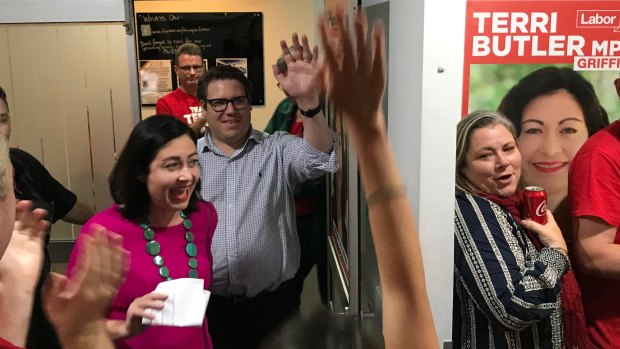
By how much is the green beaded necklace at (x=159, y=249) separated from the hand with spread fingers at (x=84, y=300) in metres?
0.61

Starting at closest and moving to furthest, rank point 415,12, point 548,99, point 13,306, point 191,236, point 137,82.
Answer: point 13,306
point 415,12
point 548,99
point 191,236
point 137,82

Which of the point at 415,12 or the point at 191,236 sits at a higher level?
the point at 415,12

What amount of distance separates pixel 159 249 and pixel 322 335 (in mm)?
750

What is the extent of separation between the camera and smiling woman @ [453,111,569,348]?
125 centimetres

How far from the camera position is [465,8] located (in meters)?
1.24

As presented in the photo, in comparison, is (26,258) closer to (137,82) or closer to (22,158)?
(22,158)

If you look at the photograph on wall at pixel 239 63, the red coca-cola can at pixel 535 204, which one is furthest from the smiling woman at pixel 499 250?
the photograph on wall at pixel 239 63

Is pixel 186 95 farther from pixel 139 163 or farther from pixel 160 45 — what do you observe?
pixel 139 163

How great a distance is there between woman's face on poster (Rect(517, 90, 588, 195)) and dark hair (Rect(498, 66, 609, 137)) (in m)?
0.01

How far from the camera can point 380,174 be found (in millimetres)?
735

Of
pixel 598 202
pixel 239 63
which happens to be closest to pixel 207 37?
pixel 239 63

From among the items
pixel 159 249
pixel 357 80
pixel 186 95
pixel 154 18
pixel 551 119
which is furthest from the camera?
pixel 154 18

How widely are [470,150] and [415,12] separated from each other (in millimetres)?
326

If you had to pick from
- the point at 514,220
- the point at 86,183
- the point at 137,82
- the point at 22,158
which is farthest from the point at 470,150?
the point at 86,183
